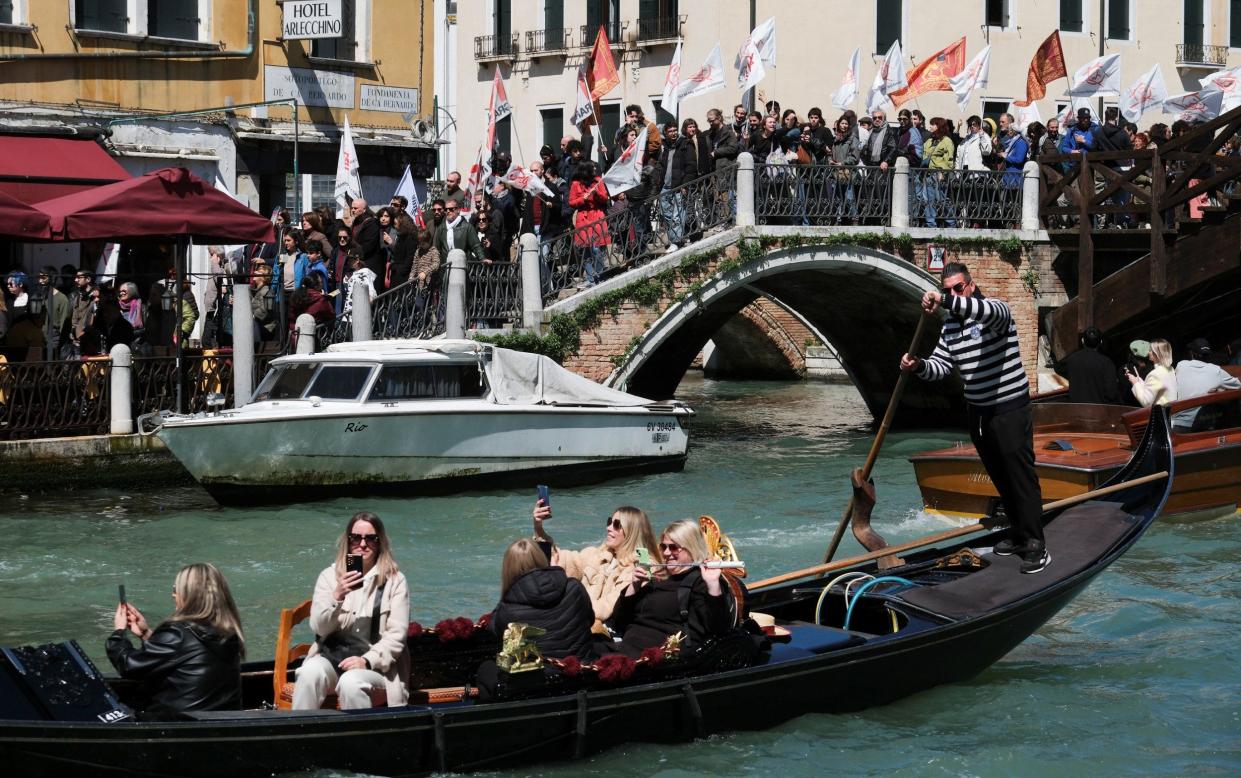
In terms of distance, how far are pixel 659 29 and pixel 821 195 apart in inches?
333

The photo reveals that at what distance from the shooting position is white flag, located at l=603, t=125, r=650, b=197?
15.1 m

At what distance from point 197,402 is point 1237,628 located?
8284mm

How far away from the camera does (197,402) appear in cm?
1352

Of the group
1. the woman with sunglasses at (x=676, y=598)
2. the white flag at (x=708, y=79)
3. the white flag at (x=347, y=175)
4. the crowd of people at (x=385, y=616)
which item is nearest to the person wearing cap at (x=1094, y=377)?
the white flag at (x=708, y=79)

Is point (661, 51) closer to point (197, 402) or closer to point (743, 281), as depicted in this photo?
point (743, 281)

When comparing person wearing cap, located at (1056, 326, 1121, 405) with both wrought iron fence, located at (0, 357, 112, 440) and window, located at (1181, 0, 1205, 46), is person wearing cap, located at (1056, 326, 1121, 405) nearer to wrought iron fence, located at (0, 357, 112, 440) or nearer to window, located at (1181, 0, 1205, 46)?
wrought iron fence, located at (0, 357, 112, 440)

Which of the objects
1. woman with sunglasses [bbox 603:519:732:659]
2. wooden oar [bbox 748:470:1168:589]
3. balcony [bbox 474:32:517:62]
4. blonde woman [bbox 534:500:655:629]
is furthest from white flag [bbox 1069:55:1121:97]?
woman with sunglasses [bbox 603:519:732:659]

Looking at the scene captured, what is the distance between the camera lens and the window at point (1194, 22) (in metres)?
25.2

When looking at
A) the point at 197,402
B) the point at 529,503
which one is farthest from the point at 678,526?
the point at 197,402

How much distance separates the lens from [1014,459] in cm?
749

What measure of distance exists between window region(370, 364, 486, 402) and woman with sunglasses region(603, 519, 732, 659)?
587 centimetres

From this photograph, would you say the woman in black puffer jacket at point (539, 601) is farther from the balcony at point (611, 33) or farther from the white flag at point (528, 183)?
the balcony at point (611, 33)

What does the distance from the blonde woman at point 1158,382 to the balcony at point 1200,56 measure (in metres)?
14.5

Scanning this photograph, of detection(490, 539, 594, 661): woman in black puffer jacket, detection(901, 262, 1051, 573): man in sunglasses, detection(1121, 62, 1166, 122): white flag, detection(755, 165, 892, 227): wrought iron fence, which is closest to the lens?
detection(490, 539, 594, 661): woman in black puffer jacket
